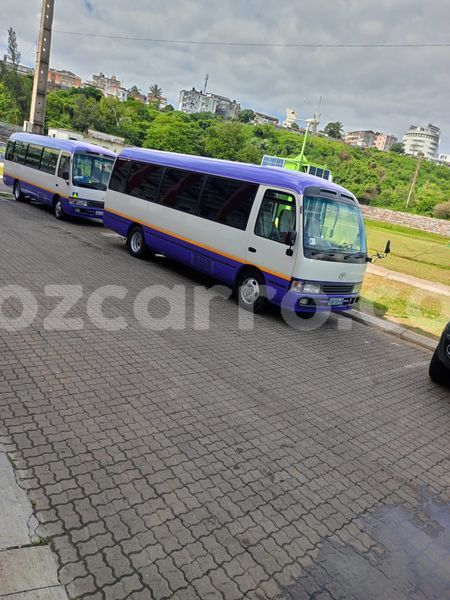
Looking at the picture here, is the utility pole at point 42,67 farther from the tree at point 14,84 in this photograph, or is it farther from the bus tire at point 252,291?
the tree at point 14,84

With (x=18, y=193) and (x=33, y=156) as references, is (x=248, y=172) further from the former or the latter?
(x=18, y=193)

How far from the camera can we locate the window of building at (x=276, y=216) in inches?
310

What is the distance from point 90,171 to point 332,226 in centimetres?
927

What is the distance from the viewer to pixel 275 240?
316 inches

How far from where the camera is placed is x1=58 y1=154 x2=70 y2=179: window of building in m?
14.4

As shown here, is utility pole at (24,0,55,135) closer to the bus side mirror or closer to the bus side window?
the bus side window

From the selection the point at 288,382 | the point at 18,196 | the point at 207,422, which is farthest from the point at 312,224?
the point at 18,196

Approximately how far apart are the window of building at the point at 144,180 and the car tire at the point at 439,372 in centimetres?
699

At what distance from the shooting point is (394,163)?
313ft

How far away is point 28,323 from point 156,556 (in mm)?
4060

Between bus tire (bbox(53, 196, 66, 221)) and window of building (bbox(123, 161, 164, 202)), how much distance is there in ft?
13.6
